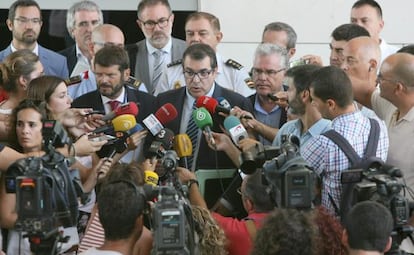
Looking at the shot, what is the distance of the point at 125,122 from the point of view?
686 cm

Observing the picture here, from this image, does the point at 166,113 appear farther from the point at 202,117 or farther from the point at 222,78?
the point at 222,78

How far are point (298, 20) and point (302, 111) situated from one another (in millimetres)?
4209

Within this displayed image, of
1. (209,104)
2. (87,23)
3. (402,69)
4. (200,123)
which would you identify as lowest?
(200,123)

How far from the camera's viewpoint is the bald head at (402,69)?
6.36 metres

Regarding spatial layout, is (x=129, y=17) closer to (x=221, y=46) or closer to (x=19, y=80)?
(x=221, y=46)

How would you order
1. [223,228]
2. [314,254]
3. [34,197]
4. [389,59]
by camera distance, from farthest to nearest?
[389,59] < [223,228] < [34,197] < [314,254]


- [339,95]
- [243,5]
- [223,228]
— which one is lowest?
[223,228]

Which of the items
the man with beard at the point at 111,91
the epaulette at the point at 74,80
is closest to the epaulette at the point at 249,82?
the man with beard at the point at 111,91

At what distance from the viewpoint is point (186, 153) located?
6910 mm

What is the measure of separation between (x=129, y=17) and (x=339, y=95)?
4.64 metres

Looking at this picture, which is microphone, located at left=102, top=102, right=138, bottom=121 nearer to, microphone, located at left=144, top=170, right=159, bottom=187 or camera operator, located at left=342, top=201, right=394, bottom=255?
microphone, located at left=144, top=170, right=159, bottom=187

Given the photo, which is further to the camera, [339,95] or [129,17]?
[129,17]

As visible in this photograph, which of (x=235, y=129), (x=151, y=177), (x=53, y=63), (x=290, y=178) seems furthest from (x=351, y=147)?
(x=53, y=63)

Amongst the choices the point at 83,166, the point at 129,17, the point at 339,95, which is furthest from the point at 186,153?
the point at 129,17
